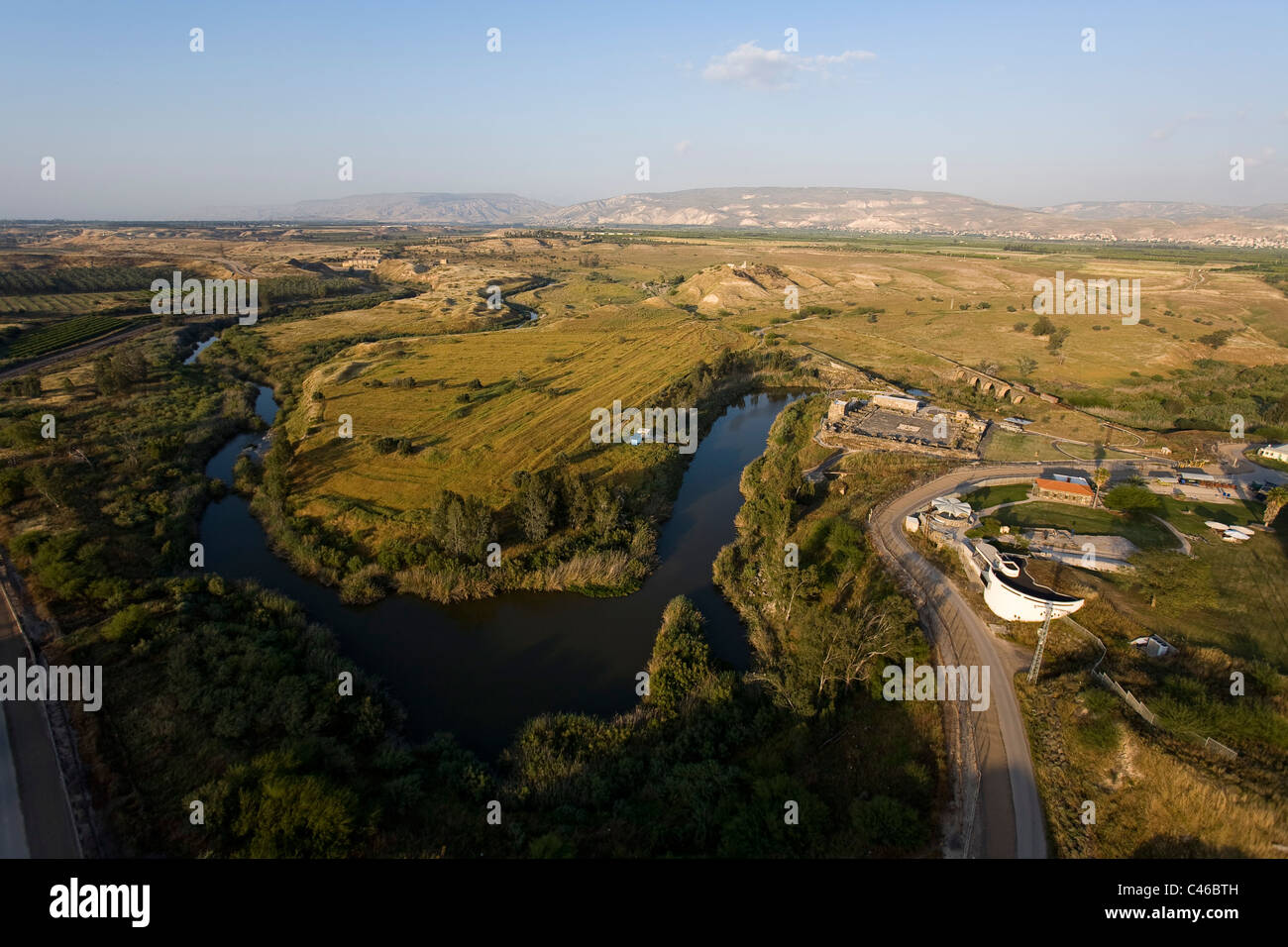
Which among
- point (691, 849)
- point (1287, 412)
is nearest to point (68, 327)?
point (691, 849)

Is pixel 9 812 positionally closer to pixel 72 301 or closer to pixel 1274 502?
pixel 1274 502

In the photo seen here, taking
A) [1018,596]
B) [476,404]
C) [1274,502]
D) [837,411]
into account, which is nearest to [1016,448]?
[837,411]

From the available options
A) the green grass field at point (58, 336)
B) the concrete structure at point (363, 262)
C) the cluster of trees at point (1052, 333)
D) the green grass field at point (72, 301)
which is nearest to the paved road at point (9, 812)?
the green grass field at point (58, 336)

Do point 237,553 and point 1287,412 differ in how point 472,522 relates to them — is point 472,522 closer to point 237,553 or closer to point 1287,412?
point 237,553

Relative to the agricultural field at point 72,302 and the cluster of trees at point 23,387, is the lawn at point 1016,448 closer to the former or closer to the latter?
the cluster of trees at point 23,387

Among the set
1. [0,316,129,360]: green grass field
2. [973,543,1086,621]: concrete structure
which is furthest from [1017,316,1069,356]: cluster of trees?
[0,316,129,360]: green grass field

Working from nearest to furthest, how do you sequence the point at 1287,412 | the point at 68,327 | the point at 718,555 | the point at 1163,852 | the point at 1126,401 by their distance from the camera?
the point at 1163,852 → the point at 718,555 → the point at 1287,412 → the point at 1126,401 → the point at 68,327

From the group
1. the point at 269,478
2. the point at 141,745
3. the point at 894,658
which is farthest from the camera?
the point at 269,478
